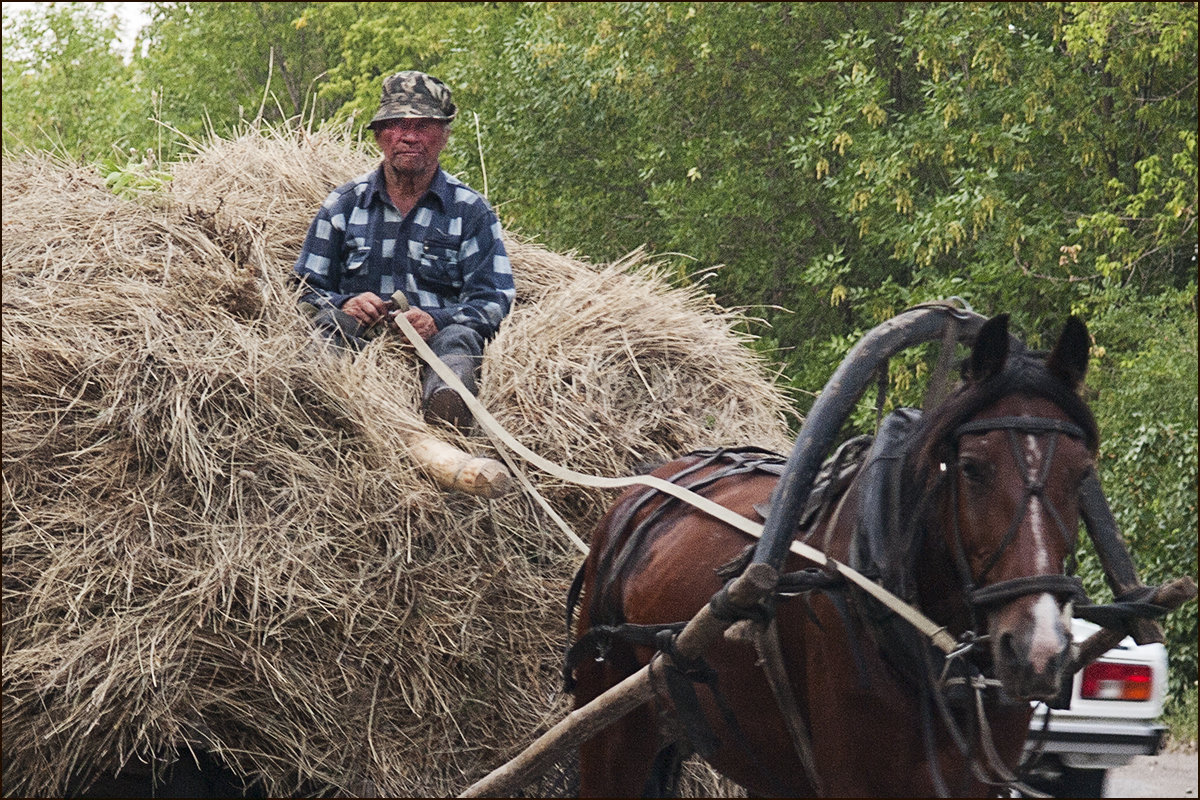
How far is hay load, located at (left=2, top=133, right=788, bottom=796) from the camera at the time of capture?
3.56m

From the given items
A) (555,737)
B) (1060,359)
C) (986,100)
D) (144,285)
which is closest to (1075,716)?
(555,737)

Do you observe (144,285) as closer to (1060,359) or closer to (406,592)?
(406,592)

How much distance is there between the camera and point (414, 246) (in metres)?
4.78

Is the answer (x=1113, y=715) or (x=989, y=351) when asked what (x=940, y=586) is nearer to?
(x=989, y=351)

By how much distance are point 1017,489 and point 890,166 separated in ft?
28.5

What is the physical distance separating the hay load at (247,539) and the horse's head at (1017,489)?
1.65 metres

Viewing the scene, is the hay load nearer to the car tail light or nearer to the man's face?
the man's face

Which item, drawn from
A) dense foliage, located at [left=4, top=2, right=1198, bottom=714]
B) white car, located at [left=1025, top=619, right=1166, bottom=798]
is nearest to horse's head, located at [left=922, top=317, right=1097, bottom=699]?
white car, located at [left=1025, top=619, right=1166, bottom=798]

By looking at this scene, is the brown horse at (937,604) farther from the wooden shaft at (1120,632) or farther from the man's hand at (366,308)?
the man's hand at (366,308)

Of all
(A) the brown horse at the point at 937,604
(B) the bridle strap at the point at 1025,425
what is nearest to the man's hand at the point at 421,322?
(A) the brown horse at the point at 937,604

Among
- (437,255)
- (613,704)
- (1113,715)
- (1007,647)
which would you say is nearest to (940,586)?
(1007,647)

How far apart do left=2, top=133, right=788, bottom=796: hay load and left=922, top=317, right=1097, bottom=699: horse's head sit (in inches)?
65.0

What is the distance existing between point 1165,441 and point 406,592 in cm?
683

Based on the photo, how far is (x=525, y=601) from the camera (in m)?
4.01
